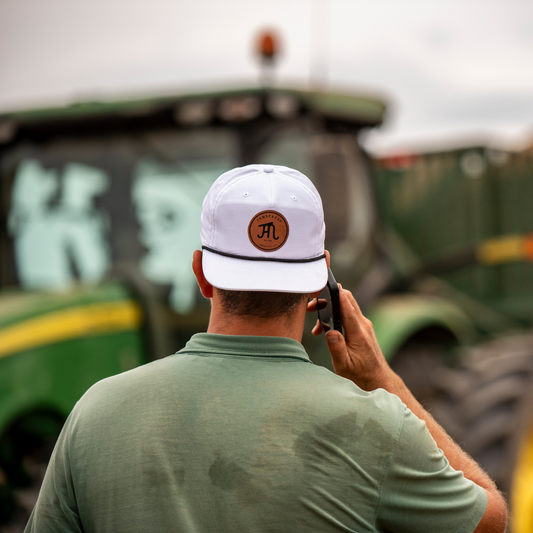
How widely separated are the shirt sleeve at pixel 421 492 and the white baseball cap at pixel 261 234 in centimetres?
33

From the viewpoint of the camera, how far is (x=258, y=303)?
1232 millimetres

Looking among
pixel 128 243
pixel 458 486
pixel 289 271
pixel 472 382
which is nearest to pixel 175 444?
pixel 289 271

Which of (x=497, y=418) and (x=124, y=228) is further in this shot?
(x=497, y=418)

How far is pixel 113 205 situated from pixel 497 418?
2.43 metres

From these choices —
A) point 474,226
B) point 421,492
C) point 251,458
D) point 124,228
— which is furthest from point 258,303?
point 474,226

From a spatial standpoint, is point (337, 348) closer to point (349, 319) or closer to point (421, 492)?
point (349, 319)

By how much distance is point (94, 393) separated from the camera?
1204mm

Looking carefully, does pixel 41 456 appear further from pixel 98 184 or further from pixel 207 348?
pixel 207 348

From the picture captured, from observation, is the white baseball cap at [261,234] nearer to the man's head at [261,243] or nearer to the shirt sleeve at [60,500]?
the man's head at [261,243]

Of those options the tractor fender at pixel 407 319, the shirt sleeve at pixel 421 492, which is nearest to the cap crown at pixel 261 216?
the shirt sleeve at pixel 421 492

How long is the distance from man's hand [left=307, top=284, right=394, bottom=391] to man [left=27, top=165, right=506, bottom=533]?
4.9 inches

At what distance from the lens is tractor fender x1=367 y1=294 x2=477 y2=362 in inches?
141

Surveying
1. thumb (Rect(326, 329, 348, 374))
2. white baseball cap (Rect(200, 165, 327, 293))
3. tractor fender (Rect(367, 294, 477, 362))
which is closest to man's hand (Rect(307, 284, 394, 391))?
thumb (Rect(326, 329, 348, 374))

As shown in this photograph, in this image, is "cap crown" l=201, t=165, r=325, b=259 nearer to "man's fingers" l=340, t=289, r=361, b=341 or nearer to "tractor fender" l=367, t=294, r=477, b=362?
"man's fingers" l=340, t=289, r=361, b=341
